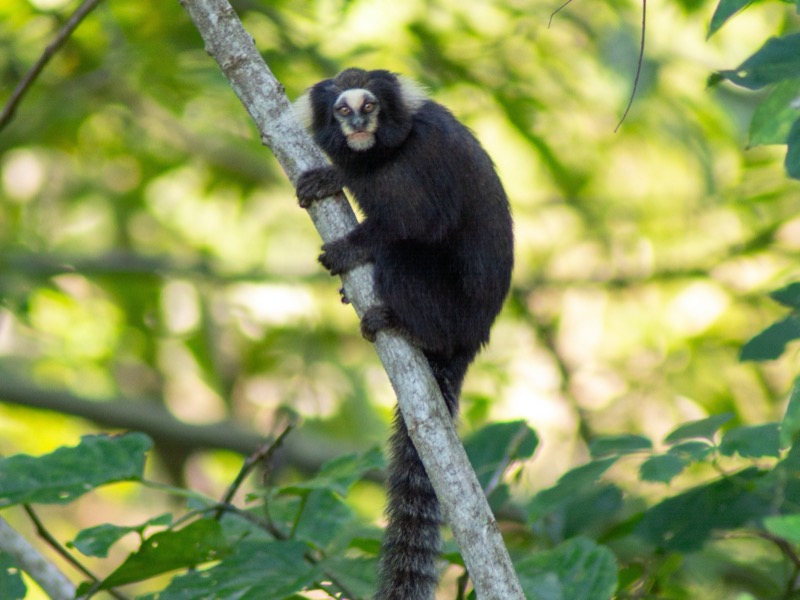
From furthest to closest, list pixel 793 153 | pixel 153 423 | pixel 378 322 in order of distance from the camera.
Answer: pixel 153 423 → pixel 378 322 → pixel 793 153

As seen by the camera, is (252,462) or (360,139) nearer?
(252,462)

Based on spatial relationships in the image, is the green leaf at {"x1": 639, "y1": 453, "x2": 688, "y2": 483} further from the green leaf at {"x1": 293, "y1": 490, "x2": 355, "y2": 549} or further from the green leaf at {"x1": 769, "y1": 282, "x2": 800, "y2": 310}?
the green leaf at {"x1": 293, "y1": 490, "x2": 355, "y2": 549}

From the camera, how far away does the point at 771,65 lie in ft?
8.23

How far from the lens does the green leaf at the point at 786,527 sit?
1521mm

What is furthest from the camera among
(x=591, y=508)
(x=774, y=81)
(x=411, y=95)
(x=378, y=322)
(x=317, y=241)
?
(x=317, y=241)

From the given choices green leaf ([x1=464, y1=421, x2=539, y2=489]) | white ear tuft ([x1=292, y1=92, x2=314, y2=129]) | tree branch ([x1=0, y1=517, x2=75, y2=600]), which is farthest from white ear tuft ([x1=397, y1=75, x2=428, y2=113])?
tree branch ([x1=0, y1=517, x2=75, y2=600])

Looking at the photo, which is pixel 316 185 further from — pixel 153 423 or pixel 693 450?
pixel 153 423

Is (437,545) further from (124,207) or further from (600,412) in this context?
(124,207)

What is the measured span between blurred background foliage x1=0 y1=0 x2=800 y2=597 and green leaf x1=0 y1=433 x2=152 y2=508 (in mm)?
2057

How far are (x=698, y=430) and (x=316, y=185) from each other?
141 centimetres

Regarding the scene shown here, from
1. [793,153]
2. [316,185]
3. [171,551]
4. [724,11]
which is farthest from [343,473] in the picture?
[724,11]

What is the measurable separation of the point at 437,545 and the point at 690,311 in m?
4.17

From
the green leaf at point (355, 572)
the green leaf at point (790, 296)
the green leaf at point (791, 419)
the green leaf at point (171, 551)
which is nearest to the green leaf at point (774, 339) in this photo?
the green leaf at point (790, 296)

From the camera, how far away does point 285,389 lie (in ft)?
24.2
